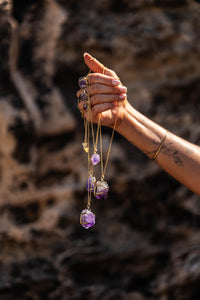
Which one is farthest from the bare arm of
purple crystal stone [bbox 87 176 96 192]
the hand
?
purple crystal stone [bbox 87 176 96 192]

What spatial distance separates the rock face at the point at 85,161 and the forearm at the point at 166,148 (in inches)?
14.9

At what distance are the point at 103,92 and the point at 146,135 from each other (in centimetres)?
19

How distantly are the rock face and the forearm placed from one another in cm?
38

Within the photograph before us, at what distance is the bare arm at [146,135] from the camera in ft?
3.27

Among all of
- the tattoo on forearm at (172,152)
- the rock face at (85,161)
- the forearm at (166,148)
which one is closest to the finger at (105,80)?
the forearm at (166,148)

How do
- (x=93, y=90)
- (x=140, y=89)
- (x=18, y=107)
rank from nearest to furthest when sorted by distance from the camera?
1. (x=93, y=90)
2. (x=18, y=107)
3. (x=140, y=89)

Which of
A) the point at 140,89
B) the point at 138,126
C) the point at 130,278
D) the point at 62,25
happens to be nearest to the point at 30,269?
the point at 130,278

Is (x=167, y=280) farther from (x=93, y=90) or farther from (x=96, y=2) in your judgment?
(x=96, y=2)

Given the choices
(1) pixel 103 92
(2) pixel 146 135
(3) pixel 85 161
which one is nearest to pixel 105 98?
(1) pixel 103 92

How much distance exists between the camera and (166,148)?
1.06 metres

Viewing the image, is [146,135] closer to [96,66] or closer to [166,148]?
[166,148]

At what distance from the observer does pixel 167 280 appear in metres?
1.49

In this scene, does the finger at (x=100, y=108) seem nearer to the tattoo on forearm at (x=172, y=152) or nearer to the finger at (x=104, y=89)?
the finger at (x=104, y=89)

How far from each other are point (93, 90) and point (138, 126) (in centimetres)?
18
